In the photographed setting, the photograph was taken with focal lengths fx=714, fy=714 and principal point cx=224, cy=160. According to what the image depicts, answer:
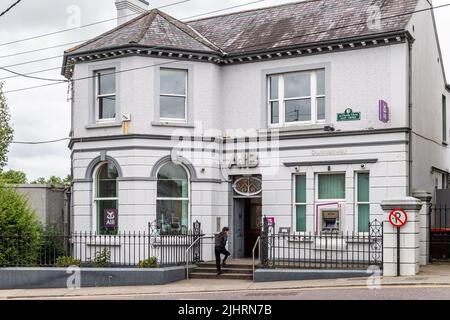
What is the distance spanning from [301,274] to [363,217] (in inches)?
130

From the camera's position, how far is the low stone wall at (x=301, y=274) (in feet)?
61.8

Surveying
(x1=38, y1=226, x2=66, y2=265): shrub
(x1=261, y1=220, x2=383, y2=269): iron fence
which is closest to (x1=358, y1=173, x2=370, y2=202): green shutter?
(x1=261, y1=220, x2=383, y2=269): iron fence

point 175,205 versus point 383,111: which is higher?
point 383,111

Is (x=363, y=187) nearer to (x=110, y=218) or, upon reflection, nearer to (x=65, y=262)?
(x=110, y=218)

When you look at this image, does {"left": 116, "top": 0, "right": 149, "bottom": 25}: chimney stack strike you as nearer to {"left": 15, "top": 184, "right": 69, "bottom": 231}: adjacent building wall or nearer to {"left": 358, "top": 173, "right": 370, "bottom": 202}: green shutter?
{"left": 15, "top": 184, "right": 69, "bottom": 231}: adjacent building wall

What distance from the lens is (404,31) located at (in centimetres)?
2069

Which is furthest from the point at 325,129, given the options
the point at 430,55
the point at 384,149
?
the point at 430,55

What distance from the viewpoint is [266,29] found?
24.4m

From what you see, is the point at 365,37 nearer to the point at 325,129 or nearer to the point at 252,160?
the point at 325,129

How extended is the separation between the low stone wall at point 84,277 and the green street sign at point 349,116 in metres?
6.78

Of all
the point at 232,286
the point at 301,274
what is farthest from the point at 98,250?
the point at 301,274

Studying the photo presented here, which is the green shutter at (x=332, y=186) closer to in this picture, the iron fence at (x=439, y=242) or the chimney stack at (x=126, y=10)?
the iron fence at (x=439, y=242)

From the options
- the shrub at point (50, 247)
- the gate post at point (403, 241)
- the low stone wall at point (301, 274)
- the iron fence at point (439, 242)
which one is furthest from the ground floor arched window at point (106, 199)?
the iron fence at point (439, 242)
